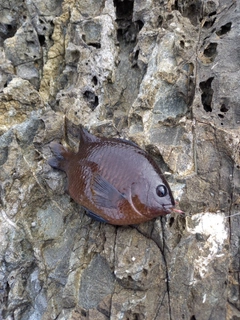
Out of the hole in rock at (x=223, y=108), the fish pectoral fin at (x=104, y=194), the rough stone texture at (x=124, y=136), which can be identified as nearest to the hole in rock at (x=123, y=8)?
the rough stone texture at (x=124, y=136)

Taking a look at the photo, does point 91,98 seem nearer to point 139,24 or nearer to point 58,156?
point 58,156

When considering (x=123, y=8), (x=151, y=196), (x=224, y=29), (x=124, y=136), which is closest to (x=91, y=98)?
(x=124, y=136)

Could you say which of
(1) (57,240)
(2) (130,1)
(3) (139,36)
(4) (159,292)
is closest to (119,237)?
(4) (159,292)

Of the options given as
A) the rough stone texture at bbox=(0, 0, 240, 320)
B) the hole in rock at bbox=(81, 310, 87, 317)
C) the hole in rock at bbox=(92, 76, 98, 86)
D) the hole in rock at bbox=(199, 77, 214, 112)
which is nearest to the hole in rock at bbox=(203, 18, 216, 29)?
the rough stone texture at bbox=(0, 0, 240, 320)

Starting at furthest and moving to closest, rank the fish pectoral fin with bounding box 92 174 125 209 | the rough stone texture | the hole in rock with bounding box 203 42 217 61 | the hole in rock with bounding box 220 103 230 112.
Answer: the hole in rock with bounding box 203 42 217 61, the hole in rock with bounding box 220 103 230 112, the rough stone texture, the fish pectoral fin with bounding box 92 174 125 209

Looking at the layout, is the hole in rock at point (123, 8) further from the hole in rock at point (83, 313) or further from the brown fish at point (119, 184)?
the hole in rock at point (83, 313)

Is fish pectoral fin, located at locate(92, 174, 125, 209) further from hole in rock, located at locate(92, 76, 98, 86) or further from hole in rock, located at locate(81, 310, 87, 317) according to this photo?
hole in rock, located at locate(92, 76, 98, 86)
